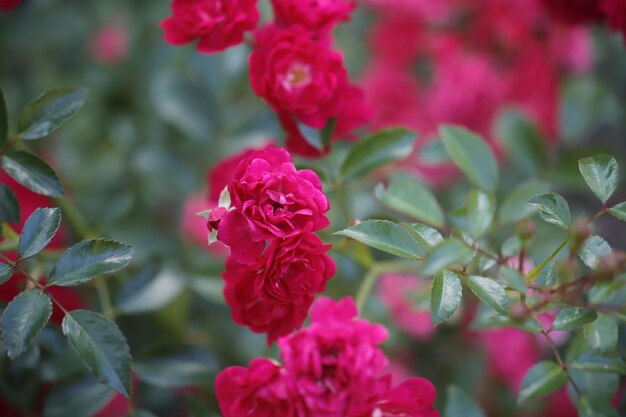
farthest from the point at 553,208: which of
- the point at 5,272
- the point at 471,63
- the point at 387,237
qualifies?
the point at 471,63

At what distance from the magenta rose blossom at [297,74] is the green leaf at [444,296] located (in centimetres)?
23

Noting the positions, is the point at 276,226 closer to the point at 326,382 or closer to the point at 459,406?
the point at 326,382

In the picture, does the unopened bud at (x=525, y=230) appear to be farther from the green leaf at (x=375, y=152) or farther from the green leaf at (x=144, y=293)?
the green leaf at (x=144, y=293)

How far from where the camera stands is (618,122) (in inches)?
49.5

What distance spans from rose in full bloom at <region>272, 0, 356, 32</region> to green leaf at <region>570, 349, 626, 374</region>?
43 centimetres

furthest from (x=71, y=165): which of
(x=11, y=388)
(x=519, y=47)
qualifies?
(x=519, y=47)

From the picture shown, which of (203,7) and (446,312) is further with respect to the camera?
(203,7)

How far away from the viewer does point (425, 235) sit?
62 centimetres

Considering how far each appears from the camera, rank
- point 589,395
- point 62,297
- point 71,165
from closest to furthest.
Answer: point 589,395, point 62,297, point 71,165

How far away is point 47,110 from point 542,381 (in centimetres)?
59

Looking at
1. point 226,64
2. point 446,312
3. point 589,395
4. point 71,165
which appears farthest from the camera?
Answer: point 71,165

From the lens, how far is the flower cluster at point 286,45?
2.23ft

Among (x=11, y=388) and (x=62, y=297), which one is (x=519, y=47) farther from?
(x=11, y=388)

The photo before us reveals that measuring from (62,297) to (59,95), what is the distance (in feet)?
1.25
